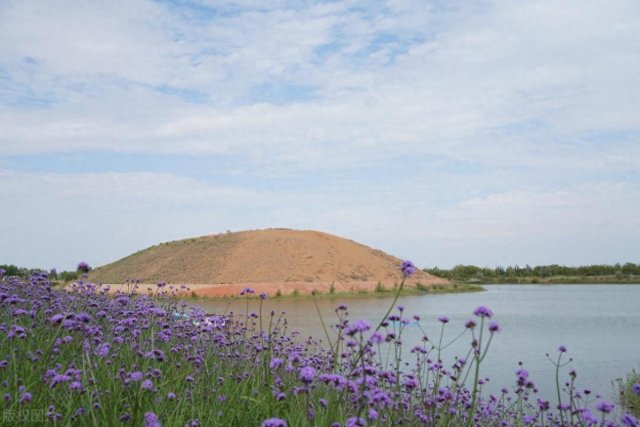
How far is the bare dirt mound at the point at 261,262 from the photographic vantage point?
54.8 metres

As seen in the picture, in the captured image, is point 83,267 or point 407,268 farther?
point 83,267

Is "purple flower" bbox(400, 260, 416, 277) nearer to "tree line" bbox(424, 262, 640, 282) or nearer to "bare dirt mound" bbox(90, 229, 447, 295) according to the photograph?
"bare dirt mound" bbox(90, 229, 447, 295)

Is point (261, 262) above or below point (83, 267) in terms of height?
above

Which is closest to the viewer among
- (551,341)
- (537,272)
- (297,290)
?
(551,341)

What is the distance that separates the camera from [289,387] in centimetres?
555

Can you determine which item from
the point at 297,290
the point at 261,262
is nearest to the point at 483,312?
the point at 297,290

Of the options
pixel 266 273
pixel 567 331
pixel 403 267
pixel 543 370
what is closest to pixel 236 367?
pixel 403 267

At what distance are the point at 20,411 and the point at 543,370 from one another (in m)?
10.8

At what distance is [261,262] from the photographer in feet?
191

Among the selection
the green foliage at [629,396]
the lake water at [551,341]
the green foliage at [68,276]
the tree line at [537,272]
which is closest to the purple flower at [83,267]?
the green foliage at [629,396]

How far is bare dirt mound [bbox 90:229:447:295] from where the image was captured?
5475cm

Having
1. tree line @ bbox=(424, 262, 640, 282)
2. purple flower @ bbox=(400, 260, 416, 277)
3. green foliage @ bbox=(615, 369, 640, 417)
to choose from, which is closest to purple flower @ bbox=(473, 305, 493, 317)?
purple flower @ bbox=(400, 260, 416, 277)

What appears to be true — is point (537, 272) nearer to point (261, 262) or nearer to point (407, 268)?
point (261, 262)

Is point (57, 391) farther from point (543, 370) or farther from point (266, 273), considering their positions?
point (266, 273)
